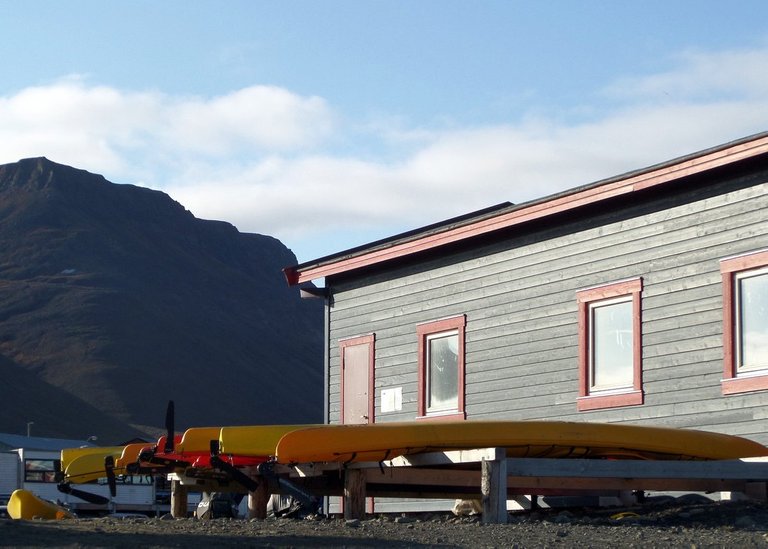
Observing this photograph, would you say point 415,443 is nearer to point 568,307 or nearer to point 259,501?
point 259,501

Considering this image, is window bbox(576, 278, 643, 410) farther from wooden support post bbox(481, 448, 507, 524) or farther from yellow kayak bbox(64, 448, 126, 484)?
yellow kayak bbox(64, 448, 126, 484)

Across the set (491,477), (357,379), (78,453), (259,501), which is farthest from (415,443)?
(357,379)

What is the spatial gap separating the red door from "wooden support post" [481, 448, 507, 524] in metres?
8.89

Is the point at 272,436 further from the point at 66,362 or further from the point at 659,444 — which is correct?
the point at 66,362

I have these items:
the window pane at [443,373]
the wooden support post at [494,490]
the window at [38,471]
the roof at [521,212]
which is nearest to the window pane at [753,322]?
the roof at [521,212]

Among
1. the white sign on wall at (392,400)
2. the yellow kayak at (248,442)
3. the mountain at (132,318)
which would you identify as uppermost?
the mountain at (132,318)

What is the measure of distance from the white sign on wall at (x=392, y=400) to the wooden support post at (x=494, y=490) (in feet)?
27.1

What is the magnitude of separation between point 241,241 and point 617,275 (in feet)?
578

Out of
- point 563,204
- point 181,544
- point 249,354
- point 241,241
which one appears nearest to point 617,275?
point 563,204

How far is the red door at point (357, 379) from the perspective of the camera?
2039 cm

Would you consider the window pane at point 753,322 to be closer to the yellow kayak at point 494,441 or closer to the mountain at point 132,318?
the yellow kayak at point 494,441

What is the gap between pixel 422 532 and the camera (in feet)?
33.9

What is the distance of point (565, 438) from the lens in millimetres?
12500

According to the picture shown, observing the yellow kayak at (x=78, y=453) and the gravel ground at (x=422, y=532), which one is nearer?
the gravel ground at (x=422, y=532)
